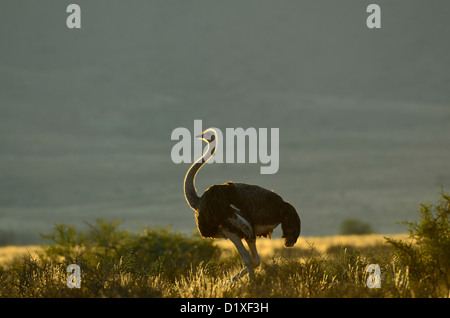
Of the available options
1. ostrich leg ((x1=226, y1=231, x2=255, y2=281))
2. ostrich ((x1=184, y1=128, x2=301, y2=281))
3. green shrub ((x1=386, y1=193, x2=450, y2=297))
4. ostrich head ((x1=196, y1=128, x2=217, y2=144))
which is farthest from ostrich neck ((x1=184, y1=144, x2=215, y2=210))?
green shrub ((x1=386, y1=193, x2=450, y2=297))

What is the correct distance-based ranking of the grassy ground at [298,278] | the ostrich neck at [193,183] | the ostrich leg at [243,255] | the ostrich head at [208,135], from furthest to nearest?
1. the ostrich head at [208,135]
2. the ostrich neck at [193,183]
3. the ostrich leg at [243,255]
4. the grassy ground at [298,278]

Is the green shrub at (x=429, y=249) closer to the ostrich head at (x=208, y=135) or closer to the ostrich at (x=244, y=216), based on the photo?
the ostrich at (x=244, y=216)

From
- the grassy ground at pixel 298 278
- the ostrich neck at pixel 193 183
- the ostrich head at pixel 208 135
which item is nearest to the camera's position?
the grassy ground at pixel 298 278

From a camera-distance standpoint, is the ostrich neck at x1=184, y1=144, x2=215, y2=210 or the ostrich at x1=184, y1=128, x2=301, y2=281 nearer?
the ostrich at x1=184, y1=128, x2=301, y2=281

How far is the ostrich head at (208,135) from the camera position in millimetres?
14292

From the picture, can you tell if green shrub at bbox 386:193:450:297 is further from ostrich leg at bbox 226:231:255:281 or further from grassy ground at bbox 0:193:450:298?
ostrich leg at bbox 226:231:255:281

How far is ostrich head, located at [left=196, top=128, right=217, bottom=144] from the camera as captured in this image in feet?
46.9

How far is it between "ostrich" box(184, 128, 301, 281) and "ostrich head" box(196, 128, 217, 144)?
173cm

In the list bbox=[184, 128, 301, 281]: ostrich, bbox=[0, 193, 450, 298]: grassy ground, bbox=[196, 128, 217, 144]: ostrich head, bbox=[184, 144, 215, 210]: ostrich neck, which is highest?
bbox=[196, 128, 217, 144]: ostrich head

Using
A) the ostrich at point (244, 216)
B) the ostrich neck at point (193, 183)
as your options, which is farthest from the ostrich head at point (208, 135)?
the ostrich at point (244, 216)

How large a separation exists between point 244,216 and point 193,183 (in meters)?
1.79

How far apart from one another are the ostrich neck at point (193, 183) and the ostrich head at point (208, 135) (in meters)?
0.38
